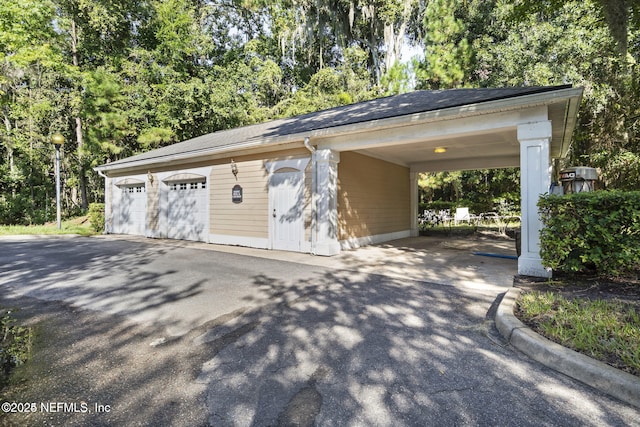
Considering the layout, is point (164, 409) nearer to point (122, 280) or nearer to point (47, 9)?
point (122, 280)

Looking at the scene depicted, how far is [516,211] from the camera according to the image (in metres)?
13.9

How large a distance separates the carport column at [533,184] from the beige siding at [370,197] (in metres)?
3.61

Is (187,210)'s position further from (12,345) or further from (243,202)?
(12,345)

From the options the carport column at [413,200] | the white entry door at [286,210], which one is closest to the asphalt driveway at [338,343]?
the white entry door at [286,210]

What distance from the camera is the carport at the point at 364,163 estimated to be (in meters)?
4.40

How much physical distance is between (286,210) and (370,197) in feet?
8.13

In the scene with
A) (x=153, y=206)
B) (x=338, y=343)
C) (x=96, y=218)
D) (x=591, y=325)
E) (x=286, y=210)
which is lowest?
(x=338, y=343)

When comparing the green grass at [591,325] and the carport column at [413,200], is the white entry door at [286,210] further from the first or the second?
the carport column at [413,200]

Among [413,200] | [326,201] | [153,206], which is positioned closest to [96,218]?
[153,206]

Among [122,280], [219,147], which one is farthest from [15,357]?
[219,147]

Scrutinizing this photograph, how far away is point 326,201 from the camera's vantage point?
6.34 meters

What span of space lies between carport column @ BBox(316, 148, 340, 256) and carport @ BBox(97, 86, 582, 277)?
0.02m

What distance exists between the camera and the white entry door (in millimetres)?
6891

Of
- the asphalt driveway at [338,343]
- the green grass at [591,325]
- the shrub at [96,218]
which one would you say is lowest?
the asphalt driveway at [338,343]
